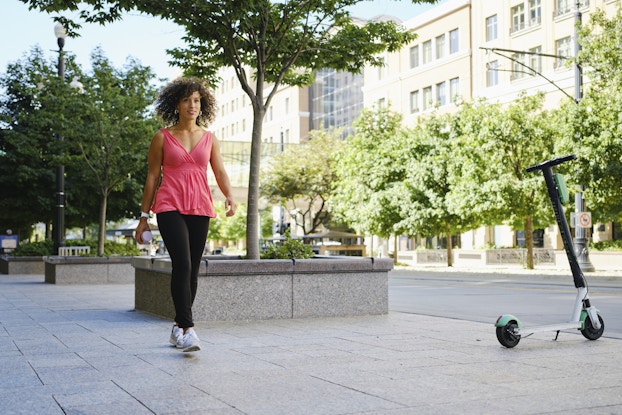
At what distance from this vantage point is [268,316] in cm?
1015

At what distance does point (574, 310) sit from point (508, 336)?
2.74ft

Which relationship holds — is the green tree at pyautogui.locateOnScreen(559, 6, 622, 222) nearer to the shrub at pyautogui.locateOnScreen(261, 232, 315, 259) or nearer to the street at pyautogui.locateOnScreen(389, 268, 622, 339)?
the street at pyautogui.locateOnScreen(389, 268, 622, 339)

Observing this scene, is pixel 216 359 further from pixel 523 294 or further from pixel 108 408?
pixel 523 294

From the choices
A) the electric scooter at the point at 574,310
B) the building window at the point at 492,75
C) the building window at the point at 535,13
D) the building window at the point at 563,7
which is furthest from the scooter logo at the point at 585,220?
the building window at the point at 492,75

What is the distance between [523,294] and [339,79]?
213 feet

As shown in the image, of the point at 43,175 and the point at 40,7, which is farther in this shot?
the point at 43,175

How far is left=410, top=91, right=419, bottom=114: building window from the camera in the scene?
57459 millimetres

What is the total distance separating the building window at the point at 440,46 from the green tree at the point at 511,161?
20.6m

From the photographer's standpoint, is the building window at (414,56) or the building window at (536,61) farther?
the building window at (414,56)

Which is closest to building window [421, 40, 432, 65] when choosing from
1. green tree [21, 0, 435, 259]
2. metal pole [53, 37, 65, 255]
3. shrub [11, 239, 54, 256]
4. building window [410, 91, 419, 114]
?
building window [410, 91, 419, 114]

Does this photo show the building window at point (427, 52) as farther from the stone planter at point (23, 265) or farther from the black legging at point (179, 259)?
the black legging at point (179, 259)

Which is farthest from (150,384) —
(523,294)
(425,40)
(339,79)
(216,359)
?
(339,79)

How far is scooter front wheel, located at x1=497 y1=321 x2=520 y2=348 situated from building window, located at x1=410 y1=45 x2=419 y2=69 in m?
52.0

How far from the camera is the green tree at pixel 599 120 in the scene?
27.7 meters
